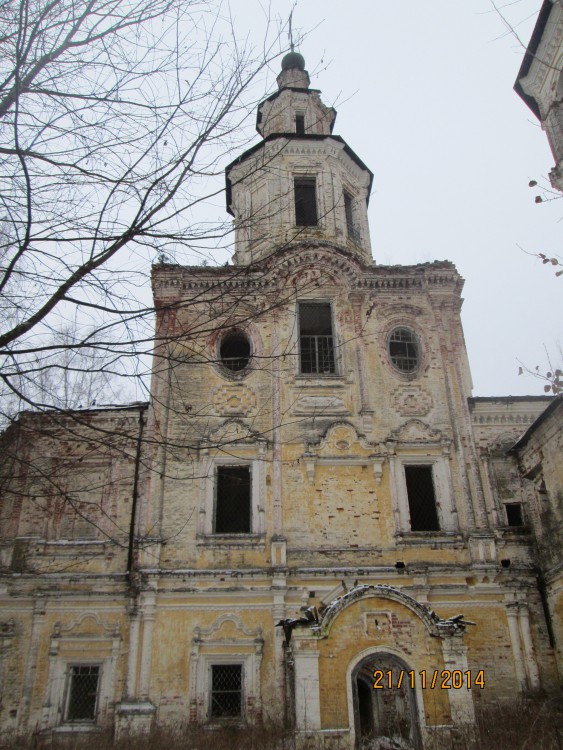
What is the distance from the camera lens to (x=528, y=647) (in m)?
13.2

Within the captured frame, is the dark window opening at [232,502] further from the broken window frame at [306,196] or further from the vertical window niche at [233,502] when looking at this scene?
the broken window frame at [306,196]

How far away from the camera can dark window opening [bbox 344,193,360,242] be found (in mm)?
18812

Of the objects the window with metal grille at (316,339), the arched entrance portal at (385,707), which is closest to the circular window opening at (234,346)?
the window with metal grille at (316,339)

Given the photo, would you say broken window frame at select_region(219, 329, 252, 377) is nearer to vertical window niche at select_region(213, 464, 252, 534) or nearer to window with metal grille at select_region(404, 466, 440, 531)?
vertical window niche at select_region(213, 464, 252, 534)

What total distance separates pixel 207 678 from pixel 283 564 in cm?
261

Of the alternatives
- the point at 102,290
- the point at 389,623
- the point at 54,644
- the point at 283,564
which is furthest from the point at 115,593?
the point at 102,290

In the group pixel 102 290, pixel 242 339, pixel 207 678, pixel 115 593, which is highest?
pixel 242 339

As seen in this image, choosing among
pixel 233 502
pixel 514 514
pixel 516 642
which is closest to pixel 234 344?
pixel 233 502

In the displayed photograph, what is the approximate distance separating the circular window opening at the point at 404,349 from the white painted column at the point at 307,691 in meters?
7.33

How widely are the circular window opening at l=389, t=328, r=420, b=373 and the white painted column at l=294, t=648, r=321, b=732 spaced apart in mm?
7331

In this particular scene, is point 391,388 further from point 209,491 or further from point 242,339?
point 209,491

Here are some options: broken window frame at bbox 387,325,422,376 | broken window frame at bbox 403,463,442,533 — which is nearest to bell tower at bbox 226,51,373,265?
broken window frame at bbox 387,325,422,376

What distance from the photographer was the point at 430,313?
16.9 m

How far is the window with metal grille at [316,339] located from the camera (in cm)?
1634
